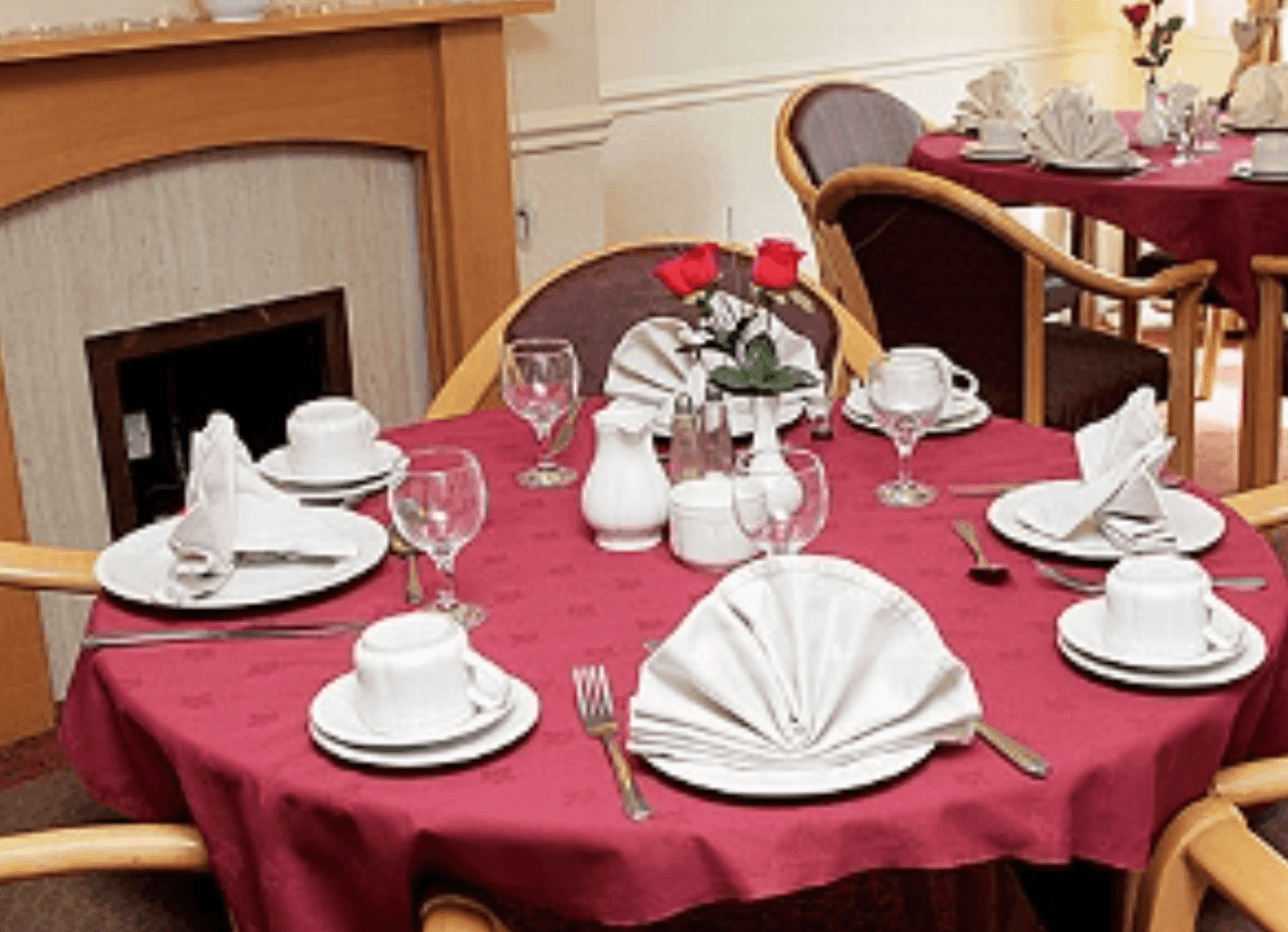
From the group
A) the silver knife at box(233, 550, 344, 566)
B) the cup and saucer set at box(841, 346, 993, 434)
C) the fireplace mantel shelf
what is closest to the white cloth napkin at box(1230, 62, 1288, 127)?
the fireplace mantel shelf

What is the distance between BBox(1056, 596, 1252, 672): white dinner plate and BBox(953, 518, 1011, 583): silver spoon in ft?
0.34

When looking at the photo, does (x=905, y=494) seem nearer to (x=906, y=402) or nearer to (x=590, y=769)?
(x=906, y=402)

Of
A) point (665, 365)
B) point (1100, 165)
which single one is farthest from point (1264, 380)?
point (665, 365)

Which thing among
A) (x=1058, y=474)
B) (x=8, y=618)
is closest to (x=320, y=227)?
(x=8, y=618)

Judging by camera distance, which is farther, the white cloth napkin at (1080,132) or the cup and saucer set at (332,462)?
the white cloth napkin at (1080,132)

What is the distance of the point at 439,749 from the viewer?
4.43 feet

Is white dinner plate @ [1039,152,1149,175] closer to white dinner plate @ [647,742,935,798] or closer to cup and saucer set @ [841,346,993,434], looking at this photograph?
cup and saucer set @ [841,346,993,434]

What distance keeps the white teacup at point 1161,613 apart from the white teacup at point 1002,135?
2.54m

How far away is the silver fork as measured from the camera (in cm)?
128

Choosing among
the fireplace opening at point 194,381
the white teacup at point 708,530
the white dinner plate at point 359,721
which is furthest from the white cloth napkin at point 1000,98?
the white dinner plate at point 359,721

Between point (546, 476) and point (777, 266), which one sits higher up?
point (777, 266)

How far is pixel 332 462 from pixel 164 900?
1.70ft

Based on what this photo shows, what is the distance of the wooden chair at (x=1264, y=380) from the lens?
325 cm

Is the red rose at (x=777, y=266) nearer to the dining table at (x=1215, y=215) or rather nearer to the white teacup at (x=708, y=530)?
the white teacup at (x=708, y=530)
